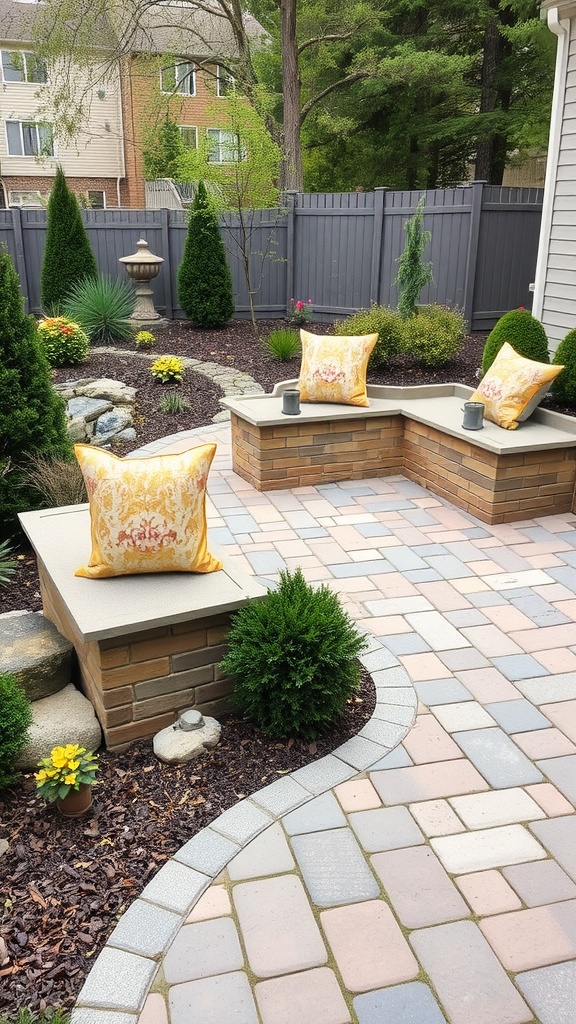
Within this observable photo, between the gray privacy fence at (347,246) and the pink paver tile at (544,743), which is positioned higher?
the gray privacy fence at (347,246)

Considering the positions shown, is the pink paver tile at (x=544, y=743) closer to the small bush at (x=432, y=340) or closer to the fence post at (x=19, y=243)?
the small bush at (x=432, y=340)

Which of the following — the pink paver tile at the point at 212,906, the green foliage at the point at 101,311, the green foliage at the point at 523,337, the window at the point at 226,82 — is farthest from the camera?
the window at the point at 226,82

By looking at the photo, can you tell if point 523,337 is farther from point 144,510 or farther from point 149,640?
point 149,640

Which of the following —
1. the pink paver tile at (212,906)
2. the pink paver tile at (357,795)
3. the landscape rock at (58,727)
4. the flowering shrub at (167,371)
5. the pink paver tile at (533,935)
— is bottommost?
the pink paver tile at (357,795)

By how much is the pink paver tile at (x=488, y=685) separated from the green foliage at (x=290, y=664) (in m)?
0.65

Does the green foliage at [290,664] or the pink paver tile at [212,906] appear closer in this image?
the pink paver tile at [212,906]

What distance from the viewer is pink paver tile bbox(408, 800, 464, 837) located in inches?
99.0

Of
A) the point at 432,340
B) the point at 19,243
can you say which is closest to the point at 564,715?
the point at 432,340

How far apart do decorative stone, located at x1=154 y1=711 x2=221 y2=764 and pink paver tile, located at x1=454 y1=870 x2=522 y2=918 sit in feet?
3.29

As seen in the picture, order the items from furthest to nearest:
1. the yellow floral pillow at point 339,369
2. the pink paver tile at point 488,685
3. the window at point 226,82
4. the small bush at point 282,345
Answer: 1. the window at point 226,82
2. the small bush at point 282,345
3. the yellow floral pillow at point 339,369
4. the pink paver tile at point 488,685

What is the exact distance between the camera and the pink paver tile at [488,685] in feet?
10.8

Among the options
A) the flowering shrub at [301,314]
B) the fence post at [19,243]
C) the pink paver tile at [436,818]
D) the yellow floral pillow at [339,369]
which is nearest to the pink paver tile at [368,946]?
the pink paver tile at [436,818]

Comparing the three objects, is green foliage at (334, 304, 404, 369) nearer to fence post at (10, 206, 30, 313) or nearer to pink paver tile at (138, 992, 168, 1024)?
fence post at (10, 206, 30, 313)

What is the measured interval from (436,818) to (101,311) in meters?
8.85
